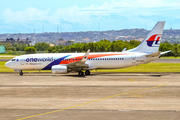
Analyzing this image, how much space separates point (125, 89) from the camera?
29125 millimetres

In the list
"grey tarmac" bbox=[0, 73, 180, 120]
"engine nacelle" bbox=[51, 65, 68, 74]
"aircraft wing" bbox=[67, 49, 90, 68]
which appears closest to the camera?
"grey tarmac" bbox=[0, 73, 180, 120]

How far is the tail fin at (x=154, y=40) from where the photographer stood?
44875 millimetres

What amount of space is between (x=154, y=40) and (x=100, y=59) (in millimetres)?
8967

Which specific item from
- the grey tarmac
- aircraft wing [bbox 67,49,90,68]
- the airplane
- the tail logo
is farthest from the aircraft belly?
the grey tarmac

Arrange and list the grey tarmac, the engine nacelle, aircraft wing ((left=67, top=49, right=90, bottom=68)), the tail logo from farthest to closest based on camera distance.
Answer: the tail logo → aircraft wing ((left=67, top=49, right=90, bottom=68)) → the engine nacelle → the grey tarmac

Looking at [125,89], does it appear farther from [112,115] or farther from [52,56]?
[52,56]

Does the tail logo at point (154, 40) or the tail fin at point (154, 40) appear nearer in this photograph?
the tail fin at point (154, 40)

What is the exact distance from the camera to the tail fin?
4488 centimetres

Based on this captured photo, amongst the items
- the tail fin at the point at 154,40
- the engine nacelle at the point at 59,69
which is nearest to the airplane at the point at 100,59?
the tail fin at the point at 154,40

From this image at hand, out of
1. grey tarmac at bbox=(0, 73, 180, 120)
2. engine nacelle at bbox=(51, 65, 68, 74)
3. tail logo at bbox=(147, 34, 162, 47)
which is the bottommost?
grey tarmac at bbox=(0, 73, 180, 120)

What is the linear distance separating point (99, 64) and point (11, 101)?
80.0 feet

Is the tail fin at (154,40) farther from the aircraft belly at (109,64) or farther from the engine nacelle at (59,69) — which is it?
the engine nacelle at (59,69)

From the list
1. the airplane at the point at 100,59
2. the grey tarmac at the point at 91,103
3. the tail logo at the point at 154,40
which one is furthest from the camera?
the tail logo at the point at 154,40

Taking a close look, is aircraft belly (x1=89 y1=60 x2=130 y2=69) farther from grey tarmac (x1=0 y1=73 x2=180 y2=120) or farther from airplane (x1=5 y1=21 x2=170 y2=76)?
grey tarmac (x1=0 y1=73 x2=180 y2=120)
